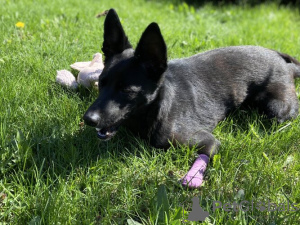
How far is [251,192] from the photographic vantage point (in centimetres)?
218

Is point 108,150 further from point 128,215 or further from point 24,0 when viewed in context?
point 24,0

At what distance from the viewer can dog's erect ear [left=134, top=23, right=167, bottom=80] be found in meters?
2.40

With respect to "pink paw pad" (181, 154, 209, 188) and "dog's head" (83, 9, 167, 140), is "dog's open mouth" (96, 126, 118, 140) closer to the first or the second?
"dog's head" (83, 9, 167, 140)

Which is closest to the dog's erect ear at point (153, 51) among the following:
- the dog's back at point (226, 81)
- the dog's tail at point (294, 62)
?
the dog's back at point (226, 81)

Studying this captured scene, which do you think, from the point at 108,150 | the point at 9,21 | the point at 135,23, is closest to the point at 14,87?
the point at 108,150

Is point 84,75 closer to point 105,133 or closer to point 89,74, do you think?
point 89,74

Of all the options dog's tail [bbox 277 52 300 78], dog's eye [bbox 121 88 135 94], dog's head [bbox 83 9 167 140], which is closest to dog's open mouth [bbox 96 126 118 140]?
dog's head [bbox 83 9 167 140]

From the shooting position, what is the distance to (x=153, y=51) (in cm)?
250

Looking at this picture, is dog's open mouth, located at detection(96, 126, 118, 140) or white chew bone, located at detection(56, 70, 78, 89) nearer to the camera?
dog's open mouth, located at detection(96, 126, 118, 140)

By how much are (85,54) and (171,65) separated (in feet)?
4.34

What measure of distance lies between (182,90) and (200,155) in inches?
27.3

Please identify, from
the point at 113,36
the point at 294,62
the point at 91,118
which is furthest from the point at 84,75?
the point at 294,62

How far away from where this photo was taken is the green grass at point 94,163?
78.4 inches

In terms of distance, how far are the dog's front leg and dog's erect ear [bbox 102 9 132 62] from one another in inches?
39.3
